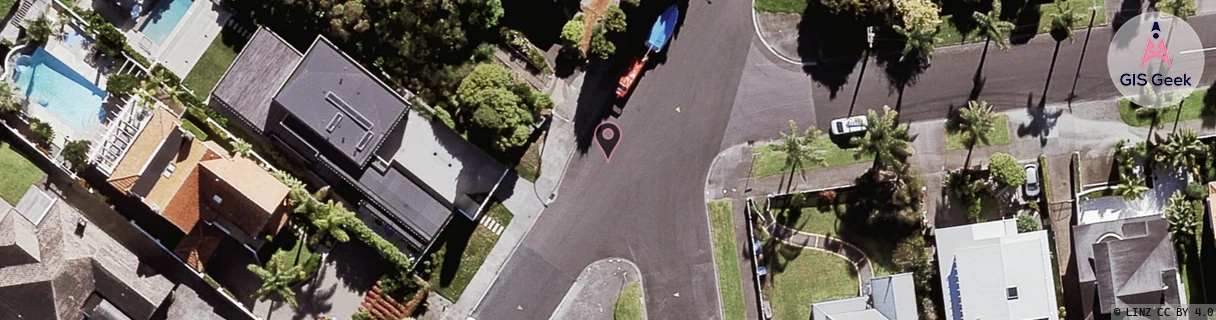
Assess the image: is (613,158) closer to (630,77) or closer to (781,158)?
(630,77)

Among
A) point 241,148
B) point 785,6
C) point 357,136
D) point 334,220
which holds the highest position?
point 785,6

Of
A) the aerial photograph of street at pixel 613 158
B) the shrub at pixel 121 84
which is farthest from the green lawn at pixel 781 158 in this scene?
the shrub at pixel 121 84

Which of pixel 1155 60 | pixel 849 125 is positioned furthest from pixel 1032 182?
pixel 849 125

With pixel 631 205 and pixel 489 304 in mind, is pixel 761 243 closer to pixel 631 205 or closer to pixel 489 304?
pixel 631 205

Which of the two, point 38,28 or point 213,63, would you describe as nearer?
point 38,28

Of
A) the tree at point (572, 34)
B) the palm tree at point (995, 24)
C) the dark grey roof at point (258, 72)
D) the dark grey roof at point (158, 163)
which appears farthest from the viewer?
the palm tree at point (995, 24)

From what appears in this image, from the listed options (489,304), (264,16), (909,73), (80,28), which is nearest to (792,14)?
(909,73)

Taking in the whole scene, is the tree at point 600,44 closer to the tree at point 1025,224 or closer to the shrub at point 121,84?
the shrub at point 121,84
